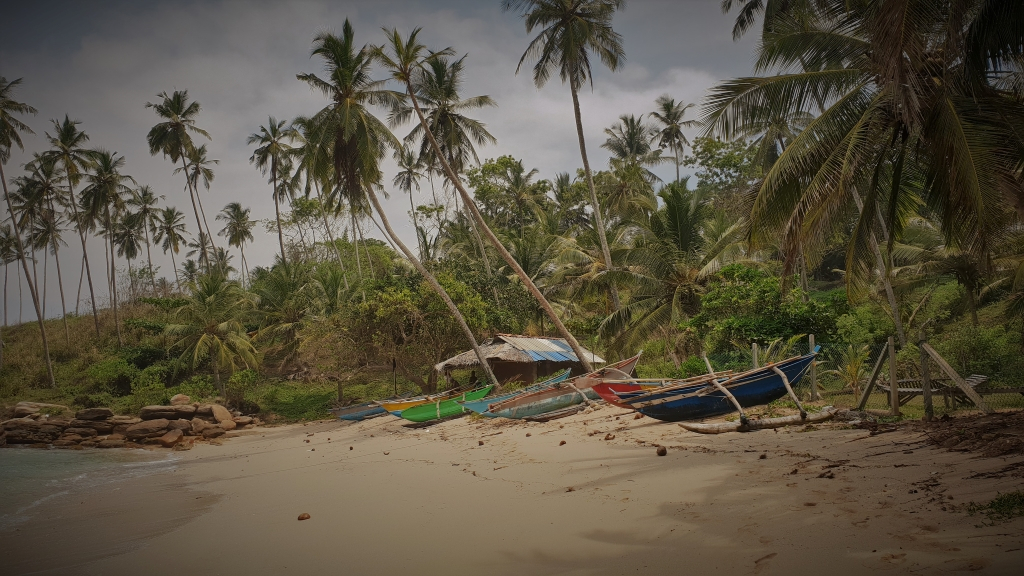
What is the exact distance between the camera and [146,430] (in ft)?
65.6

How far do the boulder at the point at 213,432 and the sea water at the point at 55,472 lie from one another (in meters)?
2.15

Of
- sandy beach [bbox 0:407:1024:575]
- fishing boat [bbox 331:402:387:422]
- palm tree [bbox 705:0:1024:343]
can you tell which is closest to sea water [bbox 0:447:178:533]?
sandy beach [bbox 0:407:1024:575]

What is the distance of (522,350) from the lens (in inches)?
745

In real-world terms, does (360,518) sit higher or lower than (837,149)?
lower

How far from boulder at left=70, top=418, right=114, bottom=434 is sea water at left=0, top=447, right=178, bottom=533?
68.0 inches

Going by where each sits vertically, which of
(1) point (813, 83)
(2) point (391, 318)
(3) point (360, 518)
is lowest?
(3) point (360, 518)

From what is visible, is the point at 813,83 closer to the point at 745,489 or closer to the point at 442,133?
the point at 745,489

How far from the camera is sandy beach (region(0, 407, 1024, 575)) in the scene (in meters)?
3.72

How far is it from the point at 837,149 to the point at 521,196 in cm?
2538

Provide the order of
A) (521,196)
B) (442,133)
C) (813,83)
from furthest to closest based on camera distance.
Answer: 1. (521,196)
2. (442,133)
3. (813,83)

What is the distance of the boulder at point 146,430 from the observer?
1989cm

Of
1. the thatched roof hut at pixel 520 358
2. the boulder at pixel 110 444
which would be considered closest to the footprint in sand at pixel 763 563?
the thatched roof hut at pixel 520 358

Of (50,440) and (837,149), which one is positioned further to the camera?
(50,440)

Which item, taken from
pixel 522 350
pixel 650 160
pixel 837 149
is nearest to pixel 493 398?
pixel 522 350
